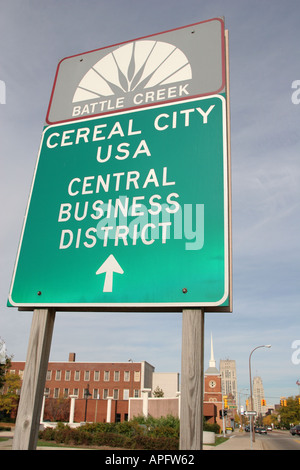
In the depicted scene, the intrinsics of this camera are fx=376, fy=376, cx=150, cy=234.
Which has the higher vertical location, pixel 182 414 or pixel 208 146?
pixel 208 146

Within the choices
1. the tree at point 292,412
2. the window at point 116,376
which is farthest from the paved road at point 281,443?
the tree at point 292,412

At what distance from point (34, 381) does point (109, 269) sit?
102 centimetres

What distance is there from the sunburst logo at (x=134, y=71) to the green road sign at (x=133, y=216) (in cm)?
44

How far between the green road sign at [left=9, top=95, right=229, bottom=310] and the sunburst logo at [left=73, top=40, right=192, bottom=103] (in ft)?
1.45

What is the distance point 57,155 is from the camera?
385 centimetres

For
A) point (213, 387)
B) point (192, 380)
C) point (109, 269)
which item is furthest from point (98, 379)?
point (192, 380)

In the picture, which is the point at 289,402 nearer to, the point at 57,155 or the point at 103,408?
the point at 103,408

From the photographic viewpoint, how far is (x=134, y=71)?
13.5 feet

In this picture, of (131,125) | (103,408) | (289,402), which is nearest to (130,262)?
(131,125)

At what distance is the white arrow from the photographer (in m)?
2.99

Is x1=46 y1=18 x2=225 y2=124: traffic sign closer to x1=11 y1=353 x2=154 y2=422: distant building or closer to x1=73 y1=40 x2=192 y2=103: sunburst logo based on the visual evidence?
x1=73 y1=40 x2=192 y2=103: sunburst logo

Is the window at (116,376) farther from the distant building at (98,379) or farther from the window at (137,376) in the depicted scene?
the window at (137,376)

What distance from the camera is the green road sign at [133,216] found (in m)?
2.86
